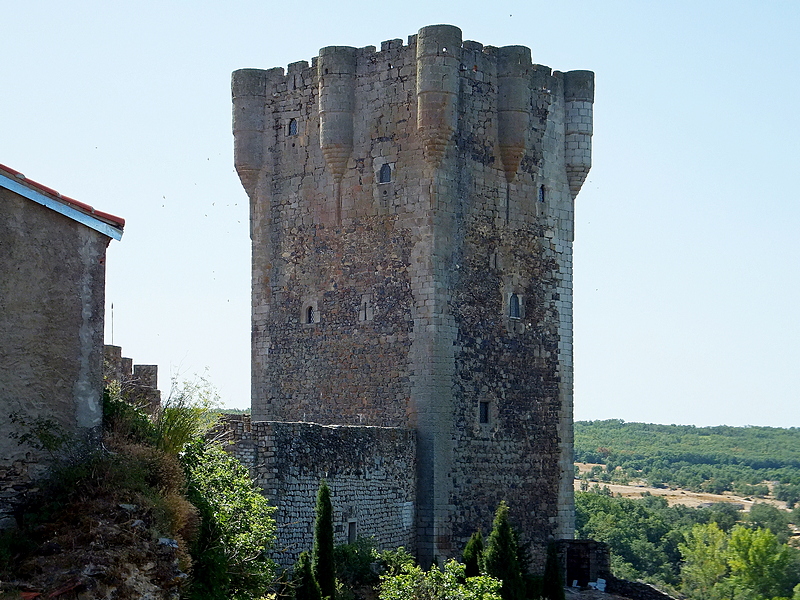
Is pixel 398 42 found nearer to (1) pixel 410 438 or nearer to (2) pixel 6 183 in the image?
(1) pixel 410 438

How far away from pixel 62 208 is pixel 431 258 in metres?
10.5

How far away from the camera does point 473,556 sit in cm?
2261

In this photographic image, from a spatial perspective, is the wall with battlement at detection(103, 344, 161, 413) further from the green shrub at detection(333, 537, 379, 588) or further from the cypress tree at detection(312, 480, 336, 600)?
the green shrub at detection(333, 537, 379, 588)

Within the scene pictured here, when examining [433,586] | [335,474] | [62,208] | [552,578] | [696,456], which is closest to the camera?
[62,208]

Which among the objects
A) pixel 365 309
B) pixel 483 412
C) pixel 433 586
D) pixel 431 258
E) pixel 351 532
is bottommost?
pixel 433 586

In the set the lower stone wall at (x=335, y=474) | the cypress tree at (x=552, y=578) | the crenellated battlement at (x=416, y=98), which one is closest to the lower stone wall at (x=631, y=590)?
the cypress tree at (x=552, y=578)

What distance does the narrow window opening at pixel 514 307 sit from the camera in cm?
2553

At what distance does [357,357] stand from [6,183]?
11349 mm

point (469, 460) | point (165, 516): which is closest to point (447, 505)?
point (469, 460)

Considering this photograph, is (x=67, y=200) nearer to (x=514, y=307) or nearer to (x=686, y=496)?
(x=514, y=307)

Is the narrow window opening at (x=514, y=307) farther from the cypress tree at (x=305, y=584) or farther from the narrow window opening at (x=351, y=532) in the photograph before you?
the cypress tree at (x=305, y=584)

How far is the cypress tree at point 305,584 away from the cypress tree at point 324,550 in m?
0.35

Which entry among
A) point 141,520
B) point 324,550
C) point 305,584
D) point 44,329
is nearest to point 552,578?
point 324,550

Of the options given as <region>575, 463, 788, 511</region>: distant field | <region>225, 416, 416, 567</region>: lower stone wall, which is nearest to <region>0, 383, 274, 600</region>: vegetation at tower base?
<region>225, 416, 416, 567</region>: lower stone wall
